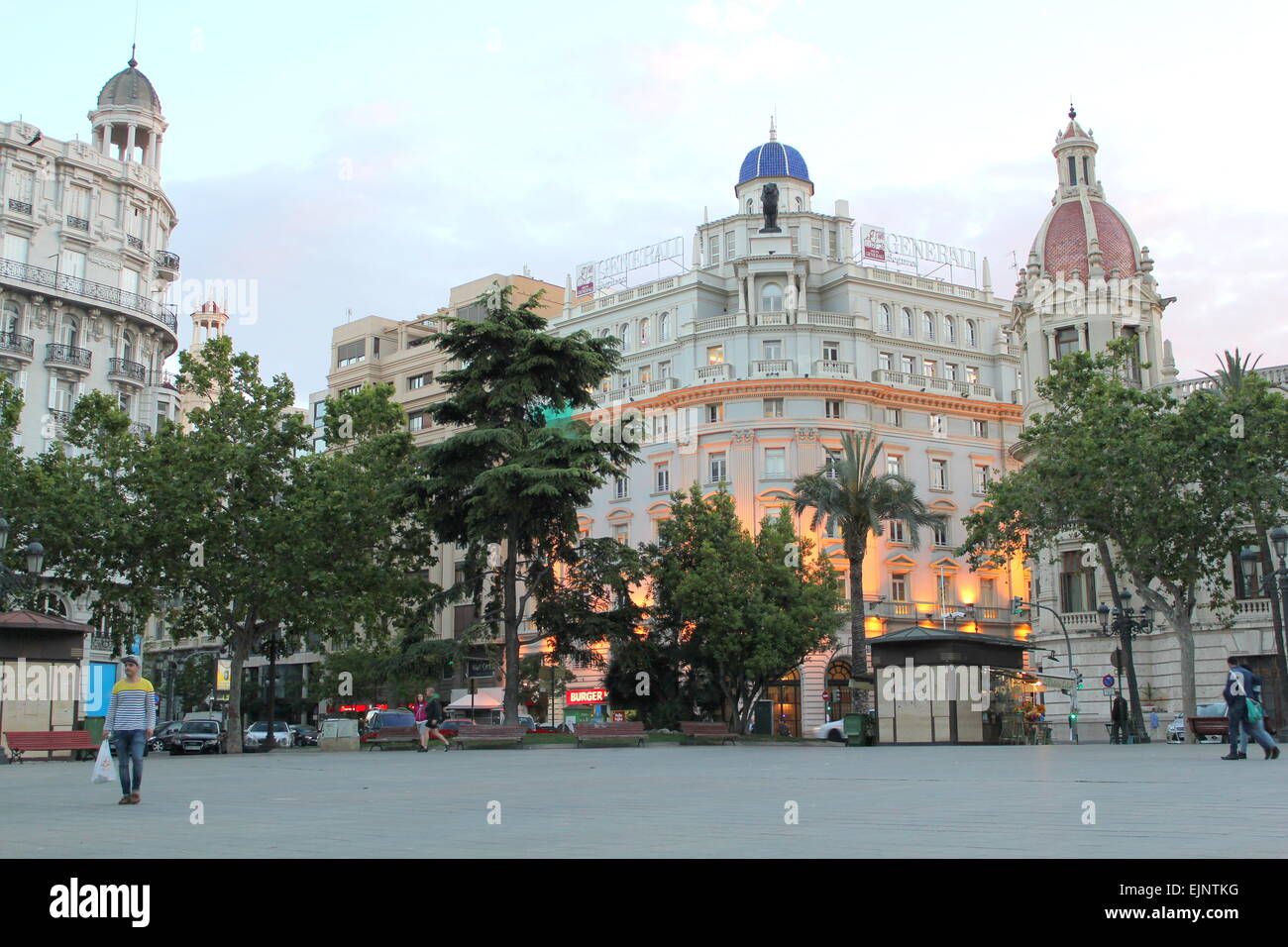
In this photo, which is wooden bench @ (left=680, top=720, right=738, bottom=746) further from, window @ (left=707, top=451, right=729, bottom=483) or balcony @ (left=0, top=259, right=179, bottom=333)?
balcony @ (left=0, top=259, right=179, bottom=333)

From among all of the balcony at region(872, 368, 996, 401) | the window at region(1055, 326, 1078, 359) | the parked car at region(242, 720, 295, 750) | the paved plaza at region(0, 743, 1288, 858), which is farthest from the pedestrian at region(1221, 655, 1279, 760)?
the balcony at region(872, 368, 996, 401)

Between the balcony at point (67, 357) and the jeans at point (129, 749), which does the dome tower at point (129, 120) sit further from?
the jeans at point (129, 749)

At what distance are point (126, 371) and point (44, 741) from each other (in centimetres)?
3479

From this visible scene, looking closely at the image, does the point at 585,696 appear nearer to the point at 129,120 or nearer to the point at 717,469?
the point at 717,469

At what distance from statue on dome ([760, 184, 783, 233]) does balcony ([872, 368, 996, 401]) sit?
11.8 m

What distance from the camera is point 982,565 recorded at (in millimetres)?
67875

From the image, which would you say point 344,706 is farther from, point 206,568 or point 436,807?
point 436,807

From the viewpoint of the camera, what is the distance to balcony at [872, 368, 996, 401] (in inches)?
2777

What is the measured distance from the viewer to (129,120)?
2611 inches

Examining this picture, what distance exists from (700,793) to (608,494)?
60220 mm

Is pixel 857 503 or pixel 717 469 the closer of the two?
pixel 857 503

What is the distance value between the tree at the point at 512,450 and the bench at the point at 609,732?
316cm

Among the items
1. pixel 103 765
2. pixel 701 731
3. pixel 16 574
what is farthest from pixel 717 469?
pixel 103 765

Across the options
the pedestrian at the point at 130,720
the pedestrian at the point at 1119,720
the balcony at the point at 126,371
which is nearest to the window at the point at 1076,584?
the pedestrian at the point at 1119,720
